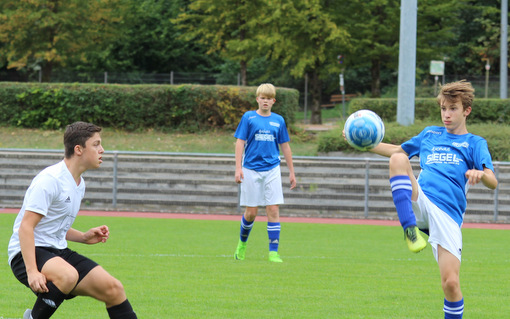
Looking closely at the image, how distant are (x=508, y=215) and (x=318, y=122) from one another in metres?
14.7

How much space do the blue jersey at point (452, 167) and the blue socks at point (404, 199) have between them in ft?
0.97

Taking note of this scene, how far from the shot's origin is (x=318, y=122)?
29641mm

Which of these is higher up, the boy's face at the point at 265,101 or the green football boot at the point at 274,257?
the boy's face at the point at 265,101

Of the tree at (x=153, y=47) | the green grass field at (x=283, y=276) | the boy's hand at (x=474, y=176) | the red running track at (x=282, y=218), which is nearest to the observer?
the boy's hand at (x=474, y=176)

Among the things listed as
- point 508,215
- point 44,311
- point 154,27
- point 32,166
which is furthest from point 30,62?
point 44,311

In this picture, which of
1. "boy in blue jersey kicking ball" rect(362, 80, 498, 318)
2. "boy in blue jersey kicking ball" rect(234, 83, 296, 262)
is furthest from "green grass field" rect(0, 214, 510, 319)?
"boy in blue jersey kicking ball" rect(362, 80, 498, 318)

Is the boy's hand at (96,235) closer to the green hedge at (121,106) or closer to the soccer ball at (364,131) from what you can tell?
the soccer ball at (364,131)

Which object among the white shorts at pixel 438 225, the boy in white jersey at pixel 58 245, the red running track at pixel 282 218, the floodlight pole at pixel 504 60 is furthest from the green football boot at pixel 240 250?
the floodlight pole at pixel 504 60

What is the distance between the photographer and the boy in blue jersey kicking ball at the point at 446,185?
17.7ft

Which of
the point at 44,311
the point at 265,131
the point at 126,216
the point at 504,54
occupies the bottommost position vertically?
the point at 126,216

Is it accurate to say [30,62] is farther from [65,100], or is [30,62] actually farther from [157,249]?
[157,249]

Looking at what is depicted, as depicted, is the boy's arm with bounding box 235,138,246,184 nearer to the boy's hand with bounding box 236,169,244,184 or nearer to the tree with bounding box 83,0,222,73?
the boy's hand with bounding box 236,169,244,184

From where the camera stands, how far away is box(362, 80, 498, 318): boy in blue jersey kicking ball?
5.40 meters

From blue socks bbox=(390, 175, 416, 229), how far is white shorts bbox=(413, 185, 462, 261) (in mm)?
209
